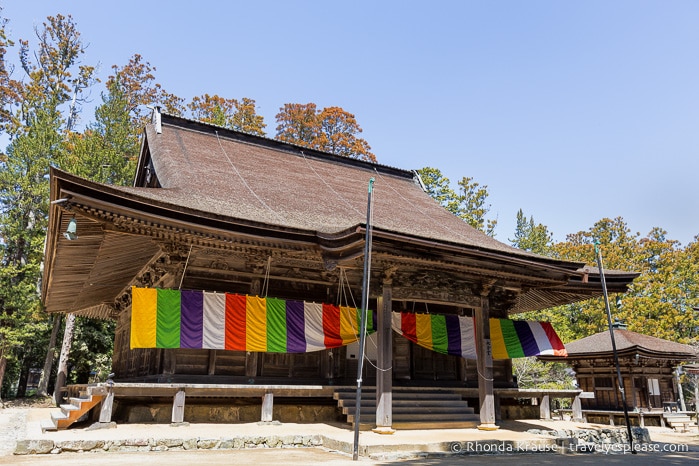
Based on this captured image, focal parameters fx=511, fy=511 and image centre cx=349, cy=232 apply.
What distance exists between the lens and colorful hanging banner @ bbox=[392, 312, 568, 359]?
41.1ft

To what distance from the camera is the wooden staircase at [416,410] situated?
1110cm

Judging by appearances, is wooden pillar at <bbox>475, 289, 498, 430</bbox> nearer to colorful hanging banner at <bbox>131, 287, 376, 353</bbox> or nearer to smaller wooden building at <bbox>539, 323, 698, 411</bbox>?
colorful hanging banner at <bbox>131, 287, 376, 353</bbox>

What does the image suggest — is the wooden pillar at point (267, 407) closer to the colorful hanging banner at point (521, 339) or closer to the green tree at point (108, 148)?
the colorful hanging banner at point (521, 339)

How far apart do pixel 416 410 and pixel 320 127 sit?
86.9 feet

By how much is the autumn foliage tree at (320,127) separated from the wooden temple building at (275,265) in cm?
1836

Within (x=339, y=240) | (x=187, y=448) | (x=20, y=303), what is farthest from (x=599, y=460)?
(x=20, y=303)

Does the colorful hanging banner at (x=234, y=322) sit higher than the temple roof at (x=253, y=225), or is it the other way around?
the temple roof at (x=253, y=225)

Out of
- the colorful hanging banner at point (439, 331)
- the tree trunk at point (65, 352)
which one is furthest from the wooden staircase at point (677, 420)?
the tree trunk at point (65, 352)

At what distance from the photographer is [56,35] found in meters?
33.8

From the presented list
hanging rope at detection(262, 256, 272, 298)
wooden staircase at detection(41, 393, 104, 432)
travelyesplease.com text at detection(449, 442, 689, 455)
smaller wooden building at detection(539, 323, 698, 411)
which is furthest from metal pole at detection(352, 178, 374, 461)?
smaller wooden building at detection(539, 323, 698, 411)

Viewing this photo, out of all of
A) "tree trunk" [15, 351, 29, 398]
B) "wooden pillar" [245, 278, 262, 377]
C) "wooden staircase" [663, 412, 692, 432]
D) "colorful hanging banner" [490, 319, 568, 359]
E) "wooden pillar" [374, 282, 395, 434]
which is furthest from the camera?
"tree trunk" [15, 351, 29, 398]

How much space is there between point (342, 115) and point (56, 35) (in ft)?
64.3

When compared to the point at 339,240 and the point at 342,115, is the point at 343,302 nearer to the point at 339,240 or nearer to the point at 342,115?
the point at 339,240

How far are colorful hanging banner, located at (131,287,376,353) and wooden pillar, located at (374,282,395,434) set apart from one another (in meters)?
1.59
